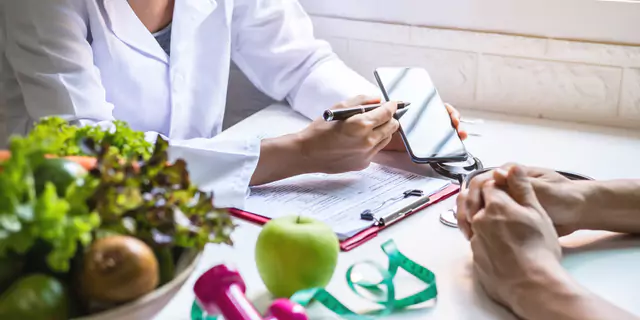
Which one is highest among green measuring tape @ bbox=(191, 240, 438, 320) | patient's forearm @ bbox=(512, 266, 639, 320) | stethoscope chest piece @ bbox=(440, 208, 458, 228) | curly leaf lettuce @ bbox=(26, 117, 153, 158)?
curly leaf lettuce @ bbox=(26, 117, 153, 158)

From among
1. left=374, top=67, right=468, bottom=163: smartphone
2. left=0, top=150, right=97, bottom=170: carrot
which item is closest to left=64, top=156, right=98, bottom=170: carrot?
left=0, top=150, right=97, bottom=170: carrot

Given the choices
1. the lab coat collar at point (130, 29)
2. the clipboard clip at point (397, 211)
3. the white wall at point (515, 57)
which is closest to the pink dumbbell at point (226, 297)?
the clipboard clip at point (397, 211)

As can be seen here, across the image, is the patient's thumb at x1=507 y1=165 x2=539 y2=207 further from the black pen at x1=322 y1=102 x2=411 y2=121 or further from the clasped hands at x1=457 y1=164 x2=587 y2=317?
the black pen at x1=322 y1=102 x2=411 y2=121

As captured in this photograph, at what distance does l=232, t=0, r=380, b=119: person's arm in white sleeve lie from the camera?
5.09 feet

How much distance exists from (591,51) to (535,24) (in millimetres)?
118

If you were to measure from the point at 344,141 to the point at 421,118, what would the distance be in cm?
17

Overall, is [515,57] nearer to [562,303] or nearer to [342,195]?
[342,195]

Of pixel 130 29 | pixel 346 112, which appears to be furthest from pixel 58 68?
pixel 346 112

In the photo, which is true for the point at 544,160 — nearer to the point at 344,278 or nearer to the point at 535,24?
the point at 535,24

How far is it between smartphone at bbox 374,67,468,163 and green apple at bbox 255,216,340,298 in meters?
0.42

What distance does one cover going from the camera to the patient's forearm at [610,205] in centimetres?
101

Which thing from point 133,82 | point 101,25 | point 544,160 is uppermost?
point 101,25

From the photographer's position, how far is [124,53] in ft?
4.48

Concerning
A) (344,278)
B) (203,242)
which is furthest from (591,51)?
(203,242)
